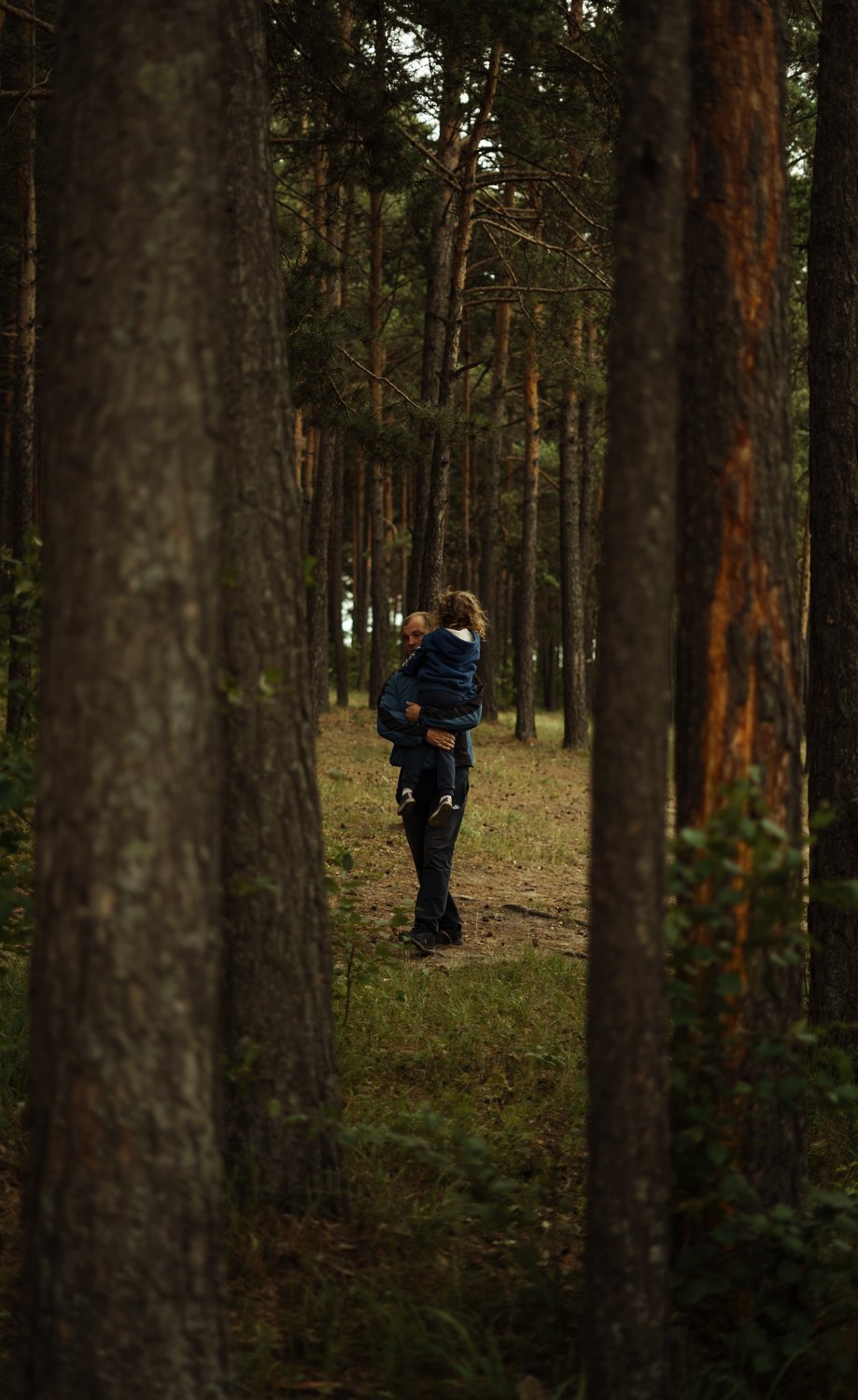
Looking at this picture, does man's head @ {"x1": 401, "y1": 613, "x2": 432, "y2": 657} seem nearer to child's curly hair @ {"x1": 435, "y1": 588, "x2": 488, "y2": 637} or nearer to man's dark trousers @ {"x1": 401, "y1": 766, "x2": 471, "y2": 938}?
child's curly hair @ {"x1": 435, "y1": 588, "x2": 488, "y2": 637}

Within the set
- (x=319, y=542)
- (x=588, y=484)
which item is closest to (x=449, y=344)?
(x=319, y=542)

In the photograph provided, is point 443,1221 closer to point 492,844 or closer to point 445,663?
point 445,663

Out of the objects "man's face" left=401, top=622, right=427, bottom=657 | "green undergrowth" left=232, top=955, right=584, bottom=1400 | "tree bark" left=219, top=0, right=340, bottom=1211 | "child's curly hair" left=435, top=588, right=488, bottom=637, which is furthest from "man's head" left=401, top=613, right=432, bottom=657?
"tree bark" left=219, top=0, right=340, bottom=1211

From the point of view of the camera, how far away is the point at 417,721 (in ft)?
25.1

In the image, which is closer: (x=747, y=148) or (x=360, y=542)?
(x=747, y=148)

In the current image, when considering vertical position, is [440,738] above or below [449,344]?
below

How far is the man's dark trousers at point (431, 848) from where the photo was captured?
758cm

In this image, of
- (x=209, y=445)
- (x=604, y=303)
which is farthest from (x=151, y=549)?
(x=604, y=303)

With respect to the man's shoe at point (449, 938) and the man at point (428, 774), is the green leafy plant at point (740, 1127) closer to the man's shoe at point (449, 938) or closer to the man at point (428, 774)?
the man at point (428, 774)

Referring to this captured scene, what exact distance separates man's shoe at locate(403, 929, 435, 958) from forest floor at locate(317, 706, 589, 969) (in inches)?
3.1

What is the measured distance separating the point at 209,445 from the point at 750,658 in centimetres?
172

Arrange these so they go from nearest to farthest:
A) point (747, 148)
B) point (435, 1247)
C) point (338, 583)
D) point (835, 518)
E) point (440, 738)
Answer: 1. point (747, 148)
2. point (435, 1247)
3. point (835, 518)
4. point (440, 738)
5. point (338, 583)

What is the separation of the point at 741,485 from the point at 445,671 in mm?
4317

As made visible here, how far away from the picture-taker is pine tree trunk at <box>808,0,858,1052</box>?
5.71 metres
